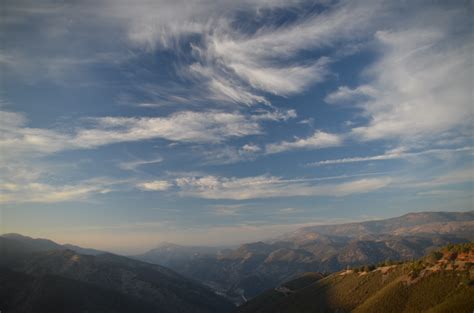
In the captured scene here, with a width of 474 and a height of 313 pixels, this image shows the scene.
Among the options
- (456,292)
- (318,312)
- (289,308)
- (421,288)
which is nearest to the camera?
(456,292)

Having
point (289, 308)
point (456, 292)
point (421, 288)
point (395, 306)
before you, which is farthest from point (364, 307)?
point (289, 308)

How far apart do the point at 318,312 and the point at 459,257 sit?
7111cm

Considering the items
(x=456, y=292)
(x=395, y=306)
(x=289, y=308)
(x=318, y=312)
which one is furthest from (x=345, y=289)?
(x=456, y=292)

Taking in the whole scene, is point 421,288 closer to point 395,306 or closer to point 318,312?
point 395,306

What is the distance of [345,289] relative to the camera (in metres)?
168

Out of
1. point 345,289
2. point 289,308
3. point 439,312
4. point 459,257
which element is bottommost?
point 289,308

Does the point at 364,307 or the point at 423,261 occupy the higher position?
the point at 423,261

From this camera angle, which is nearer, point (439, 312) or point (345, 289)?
point (439, 312)

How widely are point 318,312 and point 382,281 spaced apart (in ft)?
116

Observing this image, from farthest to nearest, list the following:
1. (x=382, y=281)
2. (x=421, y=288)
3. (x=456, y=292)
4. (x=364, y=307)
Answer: (x=382, y=281) < (x=364, y=307) < (x=421, y=288) < (x=456, y=292)

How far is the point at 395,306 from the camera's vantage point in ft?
362

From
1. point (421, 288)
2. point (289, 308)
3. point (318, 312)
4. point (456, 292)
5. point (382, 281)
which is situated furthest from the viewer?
point (289, 308)

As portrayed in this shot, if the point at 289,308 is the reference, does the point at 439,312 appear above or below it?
above

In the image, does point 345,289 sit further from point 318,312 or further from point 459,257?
point 459,257
